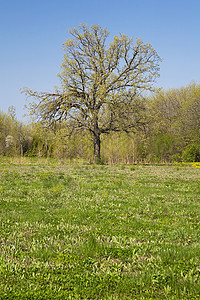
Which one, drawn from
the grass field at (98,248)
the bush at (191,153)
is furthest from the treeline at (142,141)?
the grass field at (98,248)

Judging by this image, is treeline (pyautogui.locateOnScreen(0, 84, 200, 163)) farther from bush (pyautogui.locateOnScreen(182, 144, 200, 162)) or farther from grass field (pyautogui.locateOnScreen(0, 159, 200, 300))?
grass field (pyautogui.locateOnScreen(0, 159, 200, 300))

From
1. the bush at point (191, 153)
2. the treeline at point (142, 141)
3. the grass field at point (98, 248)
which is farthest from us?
the bush at point (191, 153)

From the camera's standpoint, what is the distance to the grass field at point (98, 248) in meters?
3.67

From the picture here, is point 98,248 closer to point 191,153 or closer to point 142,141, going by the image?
point 142,141

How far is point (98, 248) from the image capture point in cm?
496

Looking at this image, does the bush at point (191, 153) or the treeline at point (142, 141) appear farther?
the bush at point (191, 153)

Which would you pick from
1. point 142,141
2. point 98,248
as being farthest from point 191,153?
point 98,248

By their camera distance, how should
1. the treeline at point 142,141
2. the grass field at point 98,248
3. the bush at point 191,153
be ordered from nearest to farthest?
the grass field at point 98,248
the treeline at point 142,141
the bush at point 191,153

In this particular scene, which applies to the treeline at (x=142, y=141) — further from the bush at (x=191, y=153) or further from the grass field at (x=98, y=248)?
the grass field at (x=98, y=248)

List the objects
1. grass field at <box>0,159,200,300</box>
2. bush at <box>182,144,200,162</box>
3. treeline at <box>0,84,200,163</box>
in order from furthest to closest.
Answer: bush at <box>182,144,200,162</box> → treeline at <box>0,84,200,163</box> → grass field at <box>0,159,200,300</box>

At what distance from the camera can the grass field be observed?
367 centimetres

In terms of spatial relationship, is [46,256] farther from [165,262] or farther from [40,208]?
[40,208]

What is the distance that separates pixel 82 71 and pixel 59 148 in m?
10.4

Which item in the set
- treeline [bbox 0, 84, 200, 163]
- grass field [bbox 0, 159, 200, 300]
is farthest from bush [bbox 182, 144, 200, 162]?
grass field [bbox 0, 159, 200, 300]
